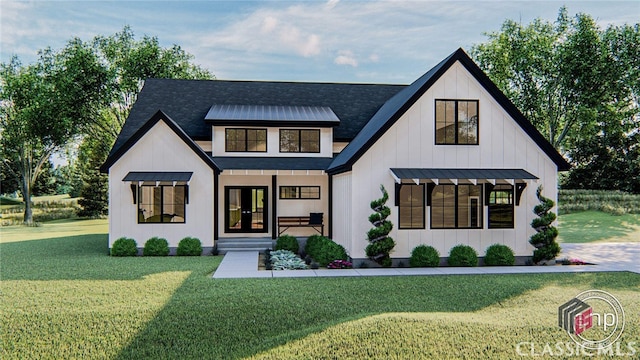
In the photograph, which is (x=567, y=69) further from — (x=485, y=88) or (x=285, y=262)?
(x=285, y=262)

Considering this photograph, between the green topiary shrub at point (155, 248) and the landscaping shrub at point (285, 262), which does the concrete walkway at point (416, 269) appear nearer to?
the landscaping shrub at point (285, 262)

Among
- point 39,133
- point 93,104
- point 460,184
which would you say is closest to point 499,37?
point 460,184

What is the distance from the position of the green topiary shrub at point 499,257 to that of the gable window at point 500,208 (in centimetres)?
86

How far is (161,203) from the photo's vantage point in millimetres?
15969

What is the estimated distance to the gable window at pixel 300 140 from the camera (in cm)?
1906

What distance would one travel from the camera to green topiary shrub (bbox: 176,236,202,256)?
15.5 meters

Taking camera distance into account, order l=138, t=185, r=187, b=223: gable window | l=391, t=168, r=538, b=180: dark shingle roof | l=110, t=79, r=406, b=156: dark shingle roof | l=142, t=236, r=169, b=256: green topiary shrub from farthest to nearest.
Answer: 1. l=110, t=79, r=406, b=156: dark shingle roof
2. l=138, t=185, r=187, b=223: gable window
3. l=142, t=236, r=169, b=256: green topiary shrub
4. l=391, t=168, r=538, b=180: dark shingle roof

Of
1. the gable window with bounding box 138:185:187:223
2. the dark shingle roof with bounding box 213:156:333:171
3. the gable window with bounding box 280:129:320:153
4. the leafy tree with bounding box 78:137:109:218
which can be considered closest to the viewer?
the gable window with bounding box 138:185:187:223

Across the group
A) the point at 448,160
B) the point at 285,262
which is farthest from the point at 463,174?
the point at 285,262

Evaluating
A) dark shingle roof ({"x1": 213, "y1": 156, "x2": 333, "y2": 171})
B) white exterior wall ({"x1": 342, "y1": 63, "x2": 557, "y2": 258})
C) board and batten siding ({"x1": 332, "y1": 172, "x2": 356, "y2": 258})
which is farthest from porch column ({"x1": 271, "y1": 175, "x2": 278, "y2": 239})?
white exterior wall ({"x1": 342, "y1": 63, "x2": 557, "y2": 258})

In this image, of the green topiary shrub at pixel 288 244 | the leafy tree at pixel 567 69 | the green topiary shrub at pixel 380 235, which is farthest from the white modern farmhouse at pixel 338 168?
the leafy tree at pixel 567 69

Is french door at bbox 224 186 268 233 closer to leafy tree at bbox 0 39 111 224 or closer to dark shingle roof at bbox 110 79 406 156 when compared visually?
dark shingle roof at bbox 110 79 406 156

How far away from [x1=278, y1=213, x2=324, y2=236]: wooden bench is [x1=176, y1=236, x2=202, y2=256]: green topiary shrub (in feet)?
12.9

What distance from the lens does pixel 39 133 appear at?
29516 mm
